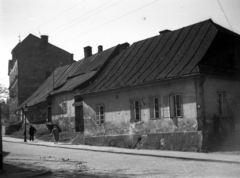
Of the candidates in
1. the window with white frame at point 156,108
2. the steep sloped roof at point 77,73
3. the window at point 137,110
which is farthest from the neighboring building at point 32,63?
the window with white frame at point 156,108

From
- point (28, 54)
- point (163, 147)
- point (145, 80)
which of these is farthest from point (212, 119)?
point (28, 54)

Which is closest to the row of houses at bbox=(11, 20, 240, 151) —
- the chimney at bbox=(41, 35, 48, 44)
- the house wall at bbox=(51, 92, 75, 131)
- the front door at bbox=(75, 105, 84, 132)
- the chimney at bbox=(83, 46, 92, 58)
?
the front door at bbox=(75, 105, 84, 132)

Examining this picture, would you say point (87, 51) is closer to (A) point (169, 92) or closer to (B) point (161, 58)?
(B) point (161, 58)

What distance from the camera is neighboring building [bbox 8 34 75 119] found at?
44469 millimetres

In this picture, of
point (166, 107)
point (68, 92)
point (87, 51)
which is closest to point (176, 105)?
point (166, 107)

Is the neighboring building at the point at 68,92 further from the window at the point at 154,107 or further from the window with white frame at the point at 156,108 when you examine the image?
the window with white frame at the point at 156,108

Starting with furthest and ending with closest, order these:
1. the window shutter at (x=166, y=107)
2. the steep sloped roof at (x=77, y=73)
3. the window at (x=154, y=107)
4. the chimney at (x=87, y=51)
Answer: the chimney at (x=87, y=51)
the steep sloped roof at (x=77, y=73)
the window at (x=154, y=107)
the window shutter at (x=166, y=107)

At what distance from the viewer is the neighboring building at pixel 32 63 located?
146ft

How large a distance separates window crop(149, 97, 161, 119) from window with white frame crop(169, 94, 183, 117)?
0.97 metres

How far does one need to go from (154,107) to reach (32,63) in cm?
3012

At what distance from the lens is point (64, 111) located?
29109mm

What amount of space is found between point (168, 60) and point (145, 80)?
193cm

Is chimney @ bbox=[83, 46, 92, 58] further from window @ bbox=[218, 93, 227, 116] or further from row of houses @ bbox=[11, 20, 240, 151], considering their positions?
window @ bbox=[218, 93, 227, 116]

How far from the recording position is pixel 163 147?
18078 millimetres
